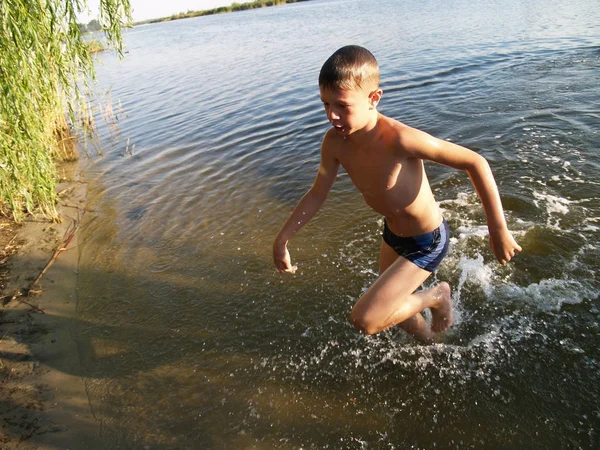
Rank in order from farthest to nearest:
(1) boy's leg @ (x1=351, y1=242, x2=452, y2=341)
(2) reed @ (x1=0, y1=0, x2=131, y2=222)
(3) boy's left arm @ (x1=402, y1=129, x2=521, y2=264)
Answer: (2) reed @ (x1=0, y1=0, x2=131, y2=222)
(1) boy's leg @ (x1=351, y1=242, x2=452, y2=341)
(3) boy's left arm @ (x1=402, y1=129, x2=521, y2=264)

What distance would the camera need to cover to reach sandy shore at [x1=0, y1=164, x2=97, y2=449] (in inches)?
112

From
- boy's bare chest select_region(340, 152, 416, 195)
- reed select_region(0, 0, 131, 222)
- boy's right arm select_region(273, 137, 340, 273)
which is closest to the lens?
boy's bare chest select_region(340, 152, 416, 195)

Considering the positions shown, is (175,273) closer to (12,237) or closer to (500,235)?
(12,237)

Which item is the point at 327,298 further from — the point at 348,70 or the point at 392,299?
the point at 348,70

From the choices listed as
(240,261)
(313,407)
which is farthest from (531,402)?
(240,261)

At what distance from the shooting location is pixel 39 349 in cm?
352

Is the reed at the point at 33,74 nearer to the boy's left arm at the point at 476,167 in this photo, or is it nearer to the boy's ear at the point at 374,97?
the boy's ear at the point at 374,97

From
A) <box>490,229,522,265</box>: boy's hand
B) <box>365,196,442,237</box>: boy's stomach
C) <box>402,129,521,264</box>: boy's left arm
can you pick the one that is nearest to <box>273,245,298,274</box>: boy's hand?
<box>365,196,442,237</box>: boy's stomach

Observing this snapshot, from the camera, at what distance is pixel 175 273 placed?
455cm

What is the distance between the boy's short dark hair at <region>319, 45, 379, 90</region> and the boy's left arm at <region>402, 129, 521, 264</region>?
438 mm

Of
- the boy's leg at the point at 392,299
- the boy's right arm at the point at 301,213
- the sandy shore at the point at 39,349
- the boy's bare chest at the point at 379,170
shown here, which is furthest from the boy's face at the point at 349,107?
the sandy shore at the point at 39,349

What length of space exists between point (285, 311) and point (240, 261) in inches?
42.8

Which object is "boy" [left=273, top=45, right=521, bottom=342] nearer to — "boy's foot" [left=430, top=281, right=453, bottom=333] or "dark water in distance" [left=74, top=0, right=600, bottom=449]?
"boy's foot" [left=430, top=281, right=453, bottom=333]

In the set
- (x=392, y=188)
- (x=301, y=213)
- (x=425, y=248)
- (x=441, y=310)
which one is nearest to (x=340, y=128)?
(x=392, y=188)
